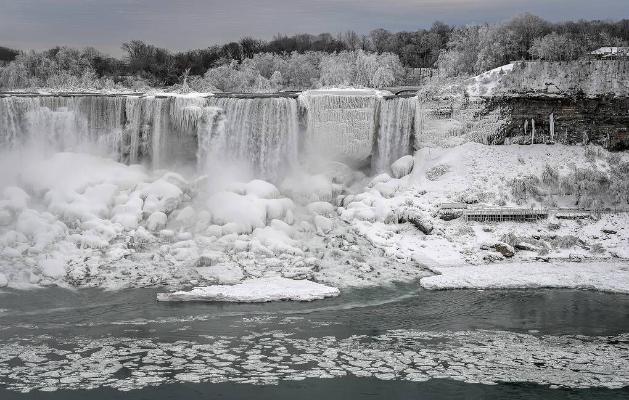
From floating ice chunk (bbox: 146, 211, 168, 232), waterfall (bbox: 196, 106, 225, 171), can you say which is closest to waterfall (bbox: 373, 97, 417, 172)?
waterfall (bbox: 196, 106, 225, 171)

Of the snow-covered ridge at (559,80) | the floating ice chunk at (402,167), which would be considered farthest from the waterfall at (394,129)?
the snow-covered ridge at (559,80)

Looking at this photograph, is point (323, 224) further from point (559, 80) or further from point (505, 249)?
point (559, 80)

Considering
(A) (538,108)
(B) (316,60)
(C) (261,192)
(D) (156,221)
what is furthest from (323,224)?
(B) (316,60)

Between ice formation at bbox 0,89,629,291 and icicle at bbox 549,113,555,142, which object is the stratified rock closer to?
ice formation at bbox 0,89,629,291

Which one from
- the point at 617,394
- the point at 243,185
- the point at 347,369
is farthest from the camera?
the point at 243,185

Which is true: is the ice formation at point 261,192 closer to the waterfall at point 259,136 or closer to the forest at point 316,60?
the waterfall at point 259,136

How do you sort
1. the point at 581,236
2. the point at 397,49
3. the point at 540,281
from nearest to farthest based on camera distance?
the point at 540,281, the point at 581,236, the point at 397,49

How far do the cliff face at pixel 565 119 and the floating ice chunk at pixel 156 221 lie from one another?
11.9 m

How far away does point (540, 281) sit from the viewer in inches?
722

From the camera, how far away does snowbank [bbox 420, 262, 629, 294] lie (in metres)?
18.1

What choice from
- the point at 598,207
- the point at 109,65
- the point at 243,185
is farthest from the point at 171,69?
the point at 598,207

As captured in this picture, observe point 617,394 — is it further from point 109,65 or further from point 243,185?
point 109,65

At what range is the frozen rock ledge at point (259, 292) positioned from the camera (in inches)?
663

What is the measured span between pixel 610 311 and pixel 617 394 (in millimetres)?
4770
